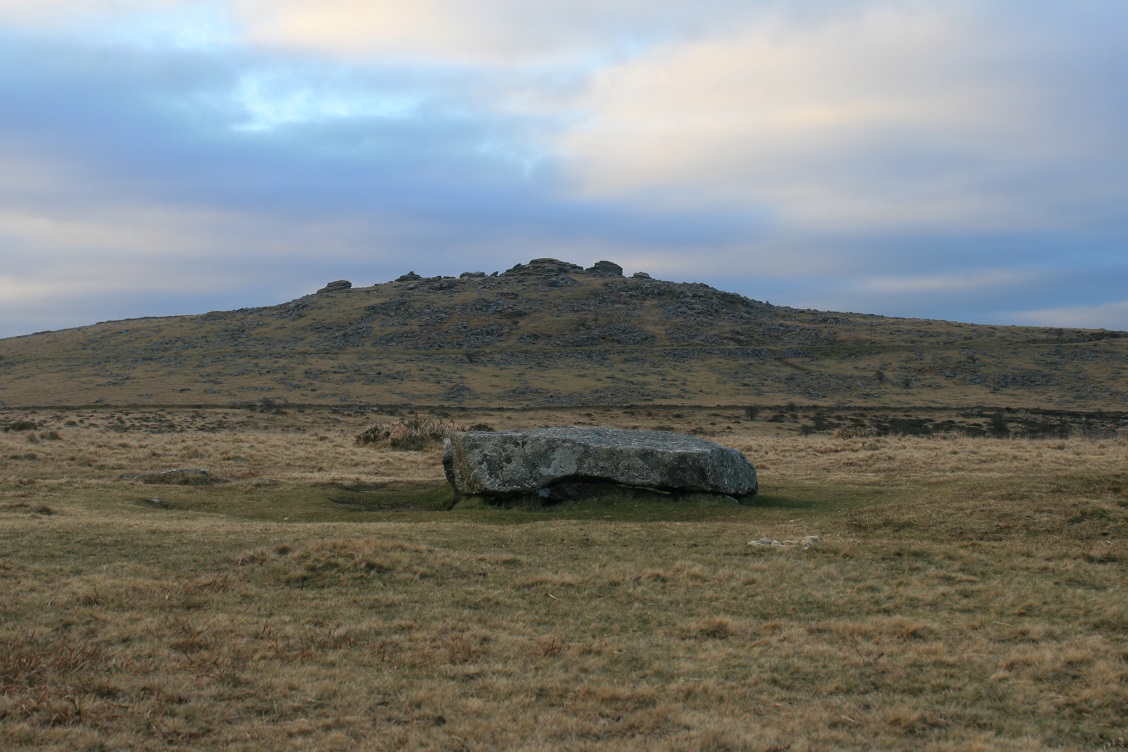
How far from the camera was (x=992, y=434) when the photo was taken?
50.6 m

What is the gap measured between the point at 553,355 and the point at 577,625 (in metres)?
83.7

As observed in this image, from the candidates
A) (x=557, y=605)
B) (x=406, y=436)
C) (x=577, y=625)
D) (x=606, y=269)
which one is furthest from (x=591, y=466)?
(x=606, y=269)

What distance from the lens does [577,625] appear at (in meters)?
10.6

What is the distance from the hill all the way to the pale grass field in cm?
5076

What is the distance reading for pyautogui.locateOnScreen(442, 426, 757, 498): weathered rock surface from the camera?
68.0 ft

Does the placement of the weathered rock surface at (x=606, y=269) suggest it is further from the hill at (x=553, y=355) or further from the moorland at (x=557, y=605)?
the moorland at (x=557, y=605)

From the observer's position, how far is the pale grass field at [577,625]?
Result: 7.29m

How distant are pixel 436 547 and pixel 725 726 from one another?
821cm

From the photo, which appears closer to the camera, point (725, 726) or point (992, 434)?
point (725, 726)

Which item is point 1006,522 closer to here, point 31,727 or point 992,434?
point 31,727

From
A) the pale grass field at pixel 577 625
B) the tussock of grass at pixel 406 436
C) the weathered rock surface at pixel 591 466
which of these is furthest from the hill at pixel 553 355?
the pale grass field at pixel 577 625

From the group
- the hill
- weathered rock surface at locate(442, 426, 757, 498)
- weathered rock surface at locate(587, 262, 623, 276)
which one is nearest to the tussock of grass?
weathered rock surface at locate(442, 426, 757, 498)

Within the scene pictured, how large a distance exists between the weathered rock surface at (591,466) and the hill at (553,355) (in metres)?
46.1

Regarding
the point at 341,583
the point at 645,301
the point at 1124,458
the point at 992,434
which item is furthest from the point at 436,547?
the point at 645,301
